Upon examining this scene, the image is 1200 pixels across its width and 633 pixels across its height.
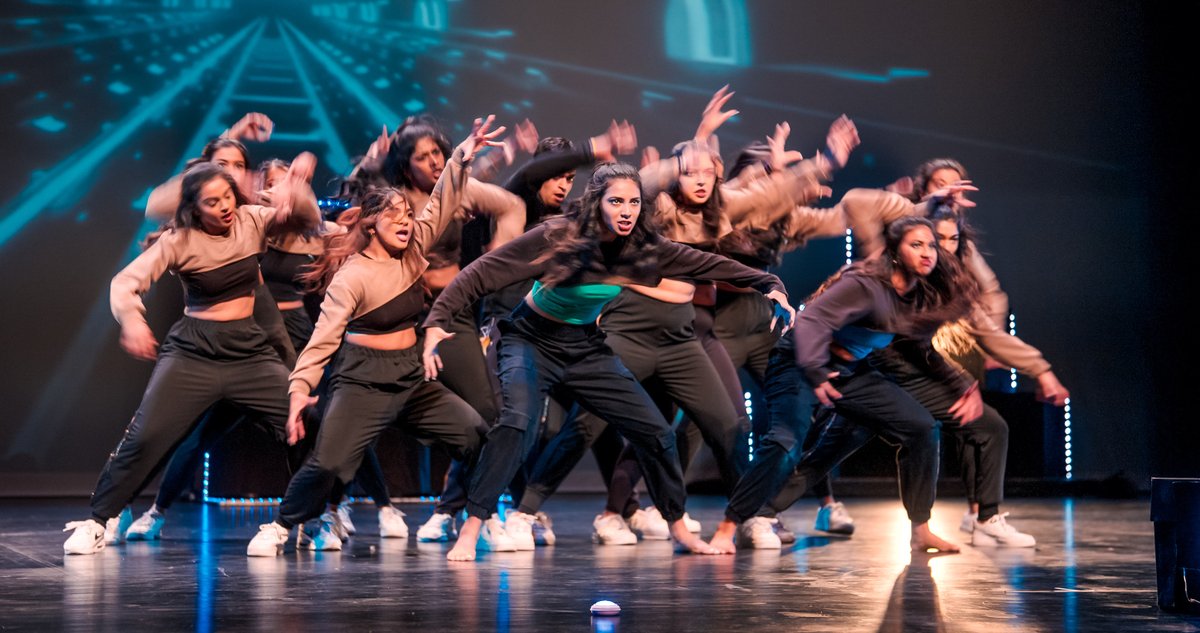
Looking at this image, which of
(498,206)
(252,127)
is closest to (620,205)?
(498,206)

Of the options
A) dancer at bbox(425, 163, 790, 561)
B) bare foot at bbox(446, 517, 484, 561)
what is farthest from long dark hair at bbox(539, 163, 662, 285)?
bare foot at bbox(446, 517, 484, 561)

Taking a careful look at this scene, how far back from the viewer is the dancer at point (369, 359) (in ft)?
14.5

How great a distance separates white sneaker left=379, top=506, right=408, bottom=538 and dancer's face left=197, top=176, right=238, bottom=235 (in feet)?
4.48

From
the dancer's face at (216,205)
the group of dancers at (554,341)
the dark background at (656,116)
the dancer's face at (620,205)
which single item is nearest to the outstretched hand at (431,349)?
the group of dancers at (554,341)

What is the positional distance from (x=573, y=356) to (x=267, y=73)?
13.4 ft

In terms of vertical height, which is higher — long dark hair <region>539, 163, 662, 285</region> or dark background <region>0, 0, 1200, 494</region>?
dark background <region>0, 0, 1200, 494</region>

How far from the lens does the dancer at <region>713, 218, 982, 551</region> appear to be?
4477 millimetres

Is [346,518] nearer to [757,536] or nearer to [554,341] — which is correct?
[554,341]

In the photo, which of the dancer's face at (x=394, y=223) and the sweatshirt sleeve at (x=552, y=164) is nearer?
the dancer's face at (x=394, y=223)

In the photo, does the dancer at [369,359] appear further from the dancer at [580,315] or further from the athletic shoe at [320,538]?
the dancer at [580,315]

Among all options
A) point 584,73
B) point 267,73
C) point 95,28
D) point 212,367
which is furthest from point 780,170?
point 95,28

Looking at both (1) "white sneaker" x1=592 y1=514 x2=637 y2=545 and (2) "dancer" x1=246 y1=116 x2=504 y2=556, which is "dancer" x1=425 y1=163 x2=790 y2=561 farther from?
(1) "white sneaker" x1=592 y1=514 x2=637 y2=545

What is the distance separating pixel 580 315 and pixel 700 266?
43cm

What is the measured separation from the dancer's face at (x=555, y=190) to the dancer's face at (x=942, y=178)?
151cm
